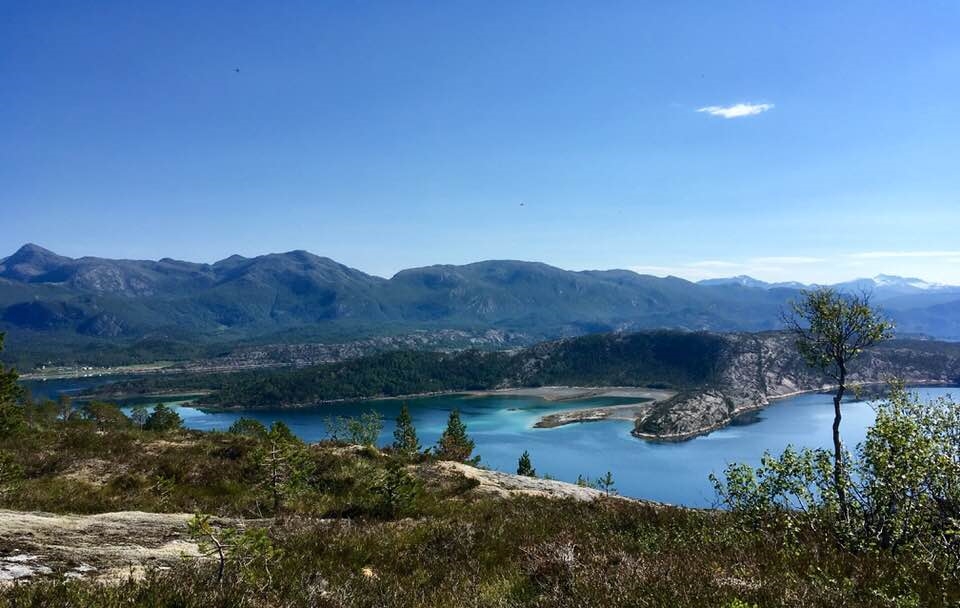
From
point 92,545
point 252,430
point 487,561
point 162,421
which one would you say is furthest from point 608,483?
point 162,421

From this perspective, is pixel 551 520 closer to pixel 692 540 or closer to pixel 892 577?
pixel 692 540

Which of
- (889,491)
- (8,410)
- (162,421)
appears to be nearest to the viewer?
(889,491)

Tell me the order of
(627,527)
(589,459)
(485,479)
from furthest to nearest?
1. (589,459)
2. (485,479)
3. (627,527)

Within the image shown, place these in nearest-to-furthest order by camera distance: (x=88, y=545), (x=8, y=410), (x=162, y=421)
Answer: (x=88, y=545) < (x=8, y=410) < (x=162, y=421)

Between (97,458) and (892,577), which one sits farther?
(97,458)

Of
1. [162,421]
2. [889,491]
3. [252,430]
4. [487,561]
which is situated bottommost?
[162,421]

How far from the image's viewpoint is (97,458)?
23406mm

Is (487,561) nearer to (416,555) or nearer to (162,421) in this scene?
(416,555)

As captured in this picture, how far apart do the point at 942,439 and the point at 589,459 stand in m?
156

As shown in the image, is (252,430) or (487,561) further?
(252,430)

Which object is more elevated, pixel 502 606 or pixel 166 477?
pixel 502 606

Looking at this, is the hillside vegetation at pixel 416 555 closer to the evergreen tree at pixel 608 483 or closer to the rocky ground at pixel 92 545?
the rocky ground at pixel 92 545

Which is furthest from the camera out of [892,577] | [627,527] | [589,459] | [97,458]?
[589,459]

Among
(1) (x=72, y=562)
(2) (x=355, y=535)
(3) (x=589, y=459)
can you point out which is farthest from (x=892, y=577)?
(3) (x=589, y=459)
